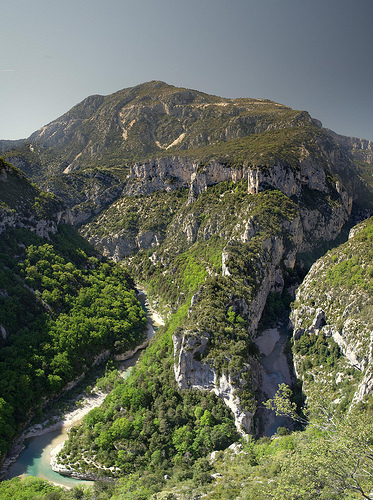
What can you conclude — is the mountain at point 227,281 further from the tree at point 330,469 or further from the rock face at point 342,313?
the tree at point 330,469

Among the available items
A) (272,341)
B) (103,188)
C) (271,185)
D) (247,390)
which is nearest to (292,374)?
(272,341)

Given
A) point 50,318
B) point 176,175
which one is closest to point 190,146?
point 176,175

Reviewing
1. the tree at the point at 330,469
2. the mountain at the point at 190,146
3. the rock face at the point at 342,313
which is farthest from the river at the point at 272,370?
the mountain at the point at 190,146

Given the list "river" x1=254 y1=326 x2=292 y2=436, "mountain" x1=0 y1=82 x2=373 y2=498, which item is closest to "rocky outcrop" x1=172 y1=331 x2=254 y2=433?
"mountain" x1=0 y1=82 x2=373 y2=498

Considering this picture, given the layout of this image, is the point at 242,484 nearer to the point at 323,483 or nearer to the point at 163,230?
the point at 323,483

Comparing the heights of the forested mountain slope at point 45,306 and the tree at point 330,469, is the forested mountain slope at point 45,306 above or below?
above
